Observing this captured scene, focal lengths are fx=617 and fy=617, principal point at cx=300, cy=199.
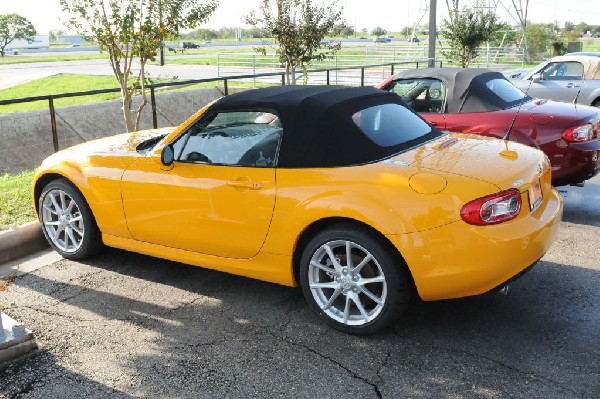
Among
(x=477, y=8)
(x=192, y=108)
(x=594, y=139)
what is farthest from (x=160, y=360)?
(x=477, y=8)

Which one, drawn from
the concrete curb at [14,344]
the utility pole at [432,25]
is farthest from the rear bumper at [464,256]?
the utility pole at [432,25]

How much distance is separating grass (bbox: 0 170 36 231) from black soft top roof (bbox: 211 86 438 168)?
115 inches

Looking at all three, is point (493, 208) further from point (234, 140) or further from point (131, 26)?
point (131, 26)

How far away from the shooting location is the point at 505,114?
707 centimetres

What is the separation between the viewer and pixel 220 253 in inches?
176

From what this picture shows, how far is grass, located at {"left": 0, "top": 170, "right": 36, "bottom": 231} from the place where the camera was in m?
6.20

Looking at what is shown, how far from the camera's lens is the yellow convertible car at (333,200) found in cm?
364

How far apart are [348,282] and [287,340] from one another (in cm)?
54

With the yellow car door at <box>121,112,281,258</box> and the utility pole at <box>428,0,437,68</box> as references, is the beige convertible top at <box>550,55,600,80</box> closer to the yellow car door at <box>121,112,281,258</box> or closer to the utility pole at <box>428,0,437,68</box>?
the utility pole at <box>428,0,437,68</box>

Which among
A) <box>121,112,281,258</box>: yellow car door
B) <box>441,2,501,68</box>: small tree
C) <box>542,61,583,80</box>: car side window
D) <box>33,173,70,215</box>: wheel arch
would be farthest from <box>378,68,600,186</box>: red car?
<box>441,2,501,68</box>: small tree

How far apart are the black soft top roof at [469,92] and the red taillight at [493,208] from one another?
148 inches

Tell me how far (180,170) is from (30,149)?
9675 millimetres

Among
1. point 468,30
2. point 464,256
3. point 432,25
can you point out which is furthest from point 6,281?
point 468,30

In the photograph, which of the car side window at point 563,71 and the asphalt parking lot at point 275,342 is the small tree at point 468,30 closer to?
the car side window at point 563,71
